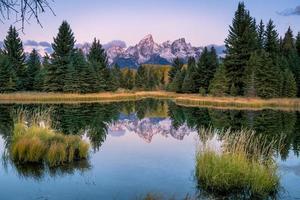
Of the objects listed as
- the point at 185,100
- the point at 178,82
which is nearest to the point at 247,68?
the point at 185,100

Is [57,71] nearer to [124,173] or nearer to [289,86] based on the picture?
[289,86]

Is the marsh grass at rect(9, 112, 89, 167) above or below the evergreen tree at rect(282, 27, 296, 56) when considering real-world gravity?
below

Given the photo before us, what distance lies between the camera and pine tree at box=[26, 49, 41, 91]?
64019mm

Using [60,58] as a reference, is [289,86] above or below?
below

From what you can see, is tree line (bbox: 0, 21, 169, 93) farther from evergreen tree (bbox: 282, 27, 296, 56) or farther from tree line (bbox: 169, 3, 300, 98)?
evergreen tree (bbox: 282, 27, 296, 56)

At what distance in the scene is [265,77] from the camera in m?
52.5

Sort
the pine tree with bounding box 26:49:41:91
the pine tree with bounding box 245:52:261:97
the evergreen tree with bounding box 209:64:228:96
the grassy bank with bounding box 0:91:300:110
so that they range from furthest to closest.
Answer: the pine tree with bounding box 26:49:41:91 < the evergreen tree with bounding box 209:64:228:96 < the pine tree with bounding box 245:52:261:97 < the grassy bank with bounding box 0:91:300:110

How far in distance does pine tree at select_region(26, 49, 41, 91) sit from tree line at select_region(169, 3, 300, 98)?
2507 centimetres

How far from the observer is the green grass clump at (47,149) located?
14.3 meters

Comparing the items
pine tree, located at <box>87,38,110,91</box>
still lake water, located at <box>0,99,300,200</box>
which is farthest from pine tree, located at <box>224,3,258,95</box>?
still lake water, located at <box>0,99,300,200</box>

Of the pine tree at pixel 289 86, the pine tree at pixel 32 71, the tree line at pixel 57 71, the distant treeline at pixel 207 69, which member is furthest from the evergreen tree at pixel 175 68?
the pine tree at pixel 289 86

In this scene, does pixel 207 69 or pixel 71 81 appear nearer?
pixel 71 81

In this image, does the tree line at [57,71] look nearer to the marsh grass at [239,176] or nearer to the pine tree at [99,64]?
the pine tree at [99,64]

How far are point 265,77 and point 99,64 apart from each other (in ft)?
95.9
